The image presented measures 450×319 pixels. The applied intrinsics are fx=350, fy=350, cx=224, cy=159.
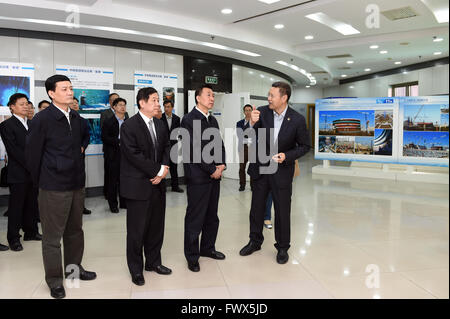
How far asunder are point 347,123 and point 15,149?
28.4ft

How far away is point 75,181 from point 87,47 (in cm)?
539

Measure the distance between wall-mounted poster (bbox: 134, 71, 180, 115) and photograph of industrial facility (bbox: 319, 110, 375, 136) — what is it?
4.62m

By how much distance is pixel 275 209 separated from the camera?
3902mm

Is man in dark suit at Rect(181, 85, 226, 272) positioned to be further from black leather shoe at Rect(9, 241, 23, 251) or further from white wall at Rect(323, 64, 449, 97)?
white wall at Rect(323, 64, 449, 97)

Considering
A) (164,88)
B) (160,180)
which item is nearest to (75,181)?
(160,180)

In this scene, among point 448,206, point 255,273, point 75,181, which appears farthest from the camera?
point 255,273

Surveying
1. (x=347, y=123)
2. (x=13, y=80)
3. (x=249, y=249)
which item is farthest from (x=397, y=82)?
(x=13, y=80)

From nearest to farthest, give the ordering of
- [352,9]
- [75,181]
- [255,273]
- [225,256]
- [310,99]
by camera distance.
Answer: [75,181] → [255,273] → [225,256] → [352,9] → [310,99]

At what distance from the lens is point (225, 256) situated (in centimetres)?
400

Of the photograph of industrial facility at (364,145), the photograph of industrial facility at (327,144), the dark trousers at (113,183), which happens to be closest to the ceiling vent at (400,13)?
the photograph of industrial facility at (364,145)

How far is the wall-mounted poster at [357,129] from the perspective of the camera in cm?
963

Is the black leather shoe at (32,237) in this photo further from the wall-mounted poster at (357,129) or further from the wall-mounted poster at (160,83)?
the wall-mounted poster at (357,129)

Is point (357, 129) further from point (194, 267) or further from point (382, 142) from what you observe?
point (194, 267)

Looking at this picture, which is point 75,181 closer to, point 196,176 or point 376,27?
point 196,176
